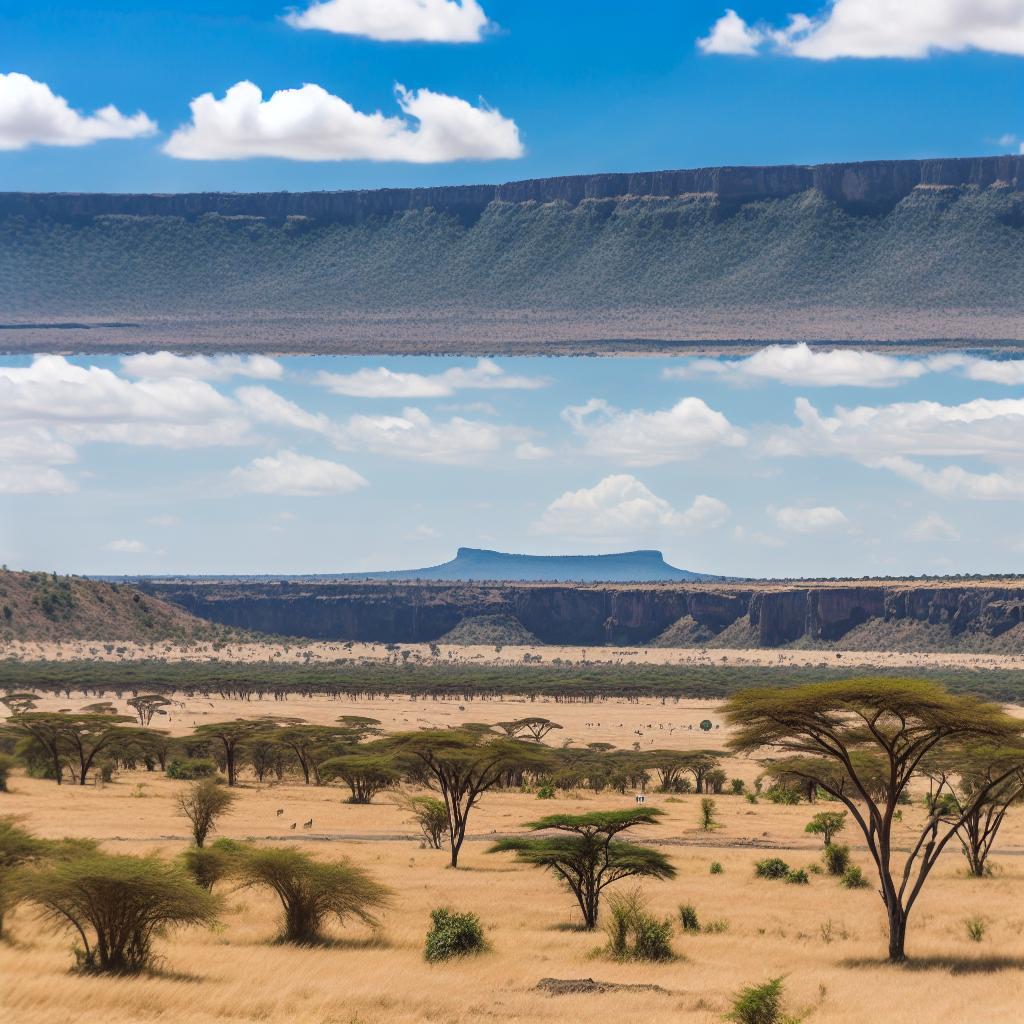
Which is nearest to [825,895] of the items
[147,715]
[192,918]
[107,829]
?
[192,918]

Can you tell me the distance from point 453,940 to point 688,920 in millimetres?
6273

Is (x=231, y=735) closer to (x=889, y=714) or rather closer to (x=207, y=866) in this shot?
(x=207, y=866)

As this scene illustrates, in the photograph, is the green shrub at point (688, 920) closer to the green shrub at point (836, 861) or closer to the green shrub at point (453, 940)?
the green shrub at point (453, 940)

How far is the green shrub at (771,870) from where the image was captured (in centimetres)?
4122

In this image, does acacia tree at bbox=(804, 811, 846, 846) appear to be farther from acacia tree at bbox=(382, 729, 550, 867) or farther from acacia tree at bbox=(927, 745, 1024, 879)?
acacia tree at bbox=(382, 729, 550, 867)

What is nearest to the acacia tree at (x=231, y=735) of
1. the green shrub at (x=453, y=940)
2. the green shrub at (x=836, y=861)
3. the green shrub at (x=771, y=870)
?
the green shrub at (x=771, y=870)

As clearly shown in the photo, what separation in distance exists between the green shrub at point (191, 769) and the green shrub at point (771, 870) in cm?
3268

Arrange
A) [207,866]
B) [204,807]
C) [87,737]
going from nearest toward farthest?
1. [207,866]
2. [204,807]
3. [87,737]

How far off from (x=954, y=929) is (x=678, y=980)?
25.8ft

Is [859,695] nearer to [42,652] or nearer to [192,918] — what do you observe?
[192,918]

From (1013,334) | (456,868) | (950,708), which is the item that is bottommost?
(456,868)

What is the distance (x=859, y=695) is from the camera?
28.4 meters

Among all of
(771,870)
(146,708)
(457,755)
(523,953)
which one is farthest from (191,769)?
(523,953)

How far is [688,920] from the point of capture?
1334 inches
